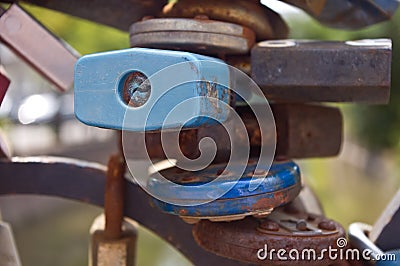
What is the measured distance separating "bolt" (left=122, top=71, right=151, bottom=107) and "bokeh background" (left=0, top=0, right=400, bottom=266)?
287 cm

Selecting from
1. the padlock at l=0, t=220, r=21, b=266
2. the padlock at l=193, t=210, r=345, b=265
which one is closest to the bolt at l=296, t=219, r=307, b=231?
the padlock at l=193, t=210, r=345, b=265

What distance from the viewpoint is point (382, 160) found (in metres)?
5.90

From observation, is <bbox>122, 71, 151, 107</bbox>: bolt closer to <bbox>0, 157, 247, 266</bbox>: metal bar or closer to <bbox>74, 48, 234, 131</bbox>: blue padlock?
<bbox>74, 48, 234, 131</bbox>: blue padlock

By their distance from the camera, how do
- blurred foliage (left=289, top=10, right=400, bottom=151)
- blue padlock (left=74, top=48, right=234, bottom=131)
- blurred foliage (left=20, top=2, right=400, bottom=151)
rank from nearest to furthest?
blue padlock (left=74, top=48, right=234, bottom=131)
blurred foliage (left=20, top=2, right=400, bottom=151)
blurred foliage (left=289, top=10, right=400, bottom=151)

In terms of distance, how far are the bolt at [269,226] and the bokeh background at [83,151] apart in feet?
8.95

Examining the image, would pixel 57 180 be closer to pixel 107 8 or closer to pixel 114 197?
pixel 114 197

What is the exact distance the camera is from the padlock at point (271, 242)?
0.49 meters

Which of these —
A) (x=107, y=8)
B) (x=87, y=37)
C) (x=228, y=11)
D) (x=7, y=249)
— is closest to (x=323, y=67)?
(x=228, y=11)

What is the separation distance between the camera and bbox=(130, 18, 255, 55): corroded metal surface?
50 cm

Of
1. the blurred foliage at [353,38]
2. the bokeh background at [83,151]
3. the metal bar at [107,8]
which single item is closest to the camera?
the metal bar at [107,8]

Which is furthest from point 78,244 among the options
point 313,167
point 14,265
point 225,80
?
point 225,80

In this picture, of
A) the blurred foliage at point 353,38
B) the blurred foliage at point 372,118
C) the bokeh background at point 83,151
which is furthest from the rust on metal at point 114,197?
the blurred foliage at point 372,118

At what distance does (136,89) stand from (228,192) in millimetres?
123

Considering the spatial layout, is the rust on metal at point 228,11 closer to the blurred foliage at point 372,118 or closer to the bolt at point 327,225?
the bolt at point 327,225
